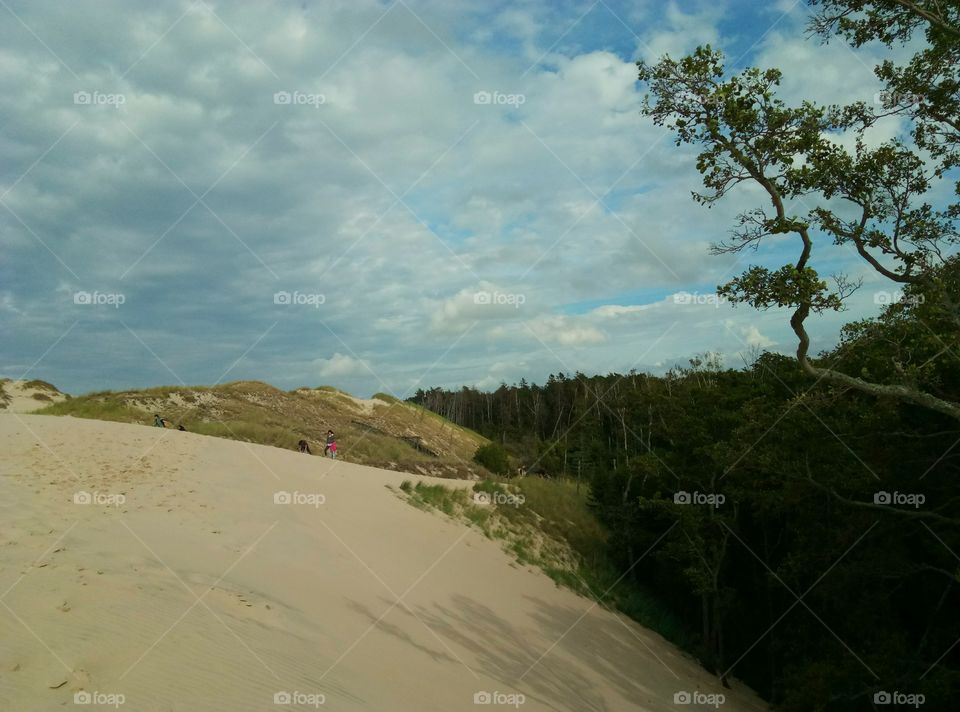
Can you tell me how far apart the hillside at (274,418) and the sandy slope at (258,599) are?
11.1 m

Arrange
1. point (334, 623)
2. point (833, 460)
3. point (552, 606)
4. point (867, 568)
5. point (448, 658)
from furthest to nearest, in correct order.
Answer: point (552, 606), point (833, 460), point (867, 568), point (448, 658), point (334, 623)

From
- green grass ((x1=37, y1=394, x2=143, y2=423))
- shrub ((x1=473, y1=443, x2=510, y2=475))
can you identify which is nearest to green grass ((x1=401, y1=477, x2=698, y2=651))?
shrub ((x1=473, y1=443, x2=510, y2=475))

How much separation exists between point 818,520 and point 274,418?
111 ft

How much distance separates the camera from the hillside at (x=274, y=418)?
3634 centimetres

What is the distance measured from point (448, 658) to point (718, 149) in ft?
32.9

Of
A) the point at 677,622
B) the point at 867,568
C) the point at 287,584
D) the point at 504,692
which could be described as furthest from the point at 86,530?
the point at 677,622

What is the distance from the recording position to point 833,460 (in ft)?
56.9

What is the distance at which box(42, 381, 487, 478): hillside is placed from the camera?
3634 centimetres

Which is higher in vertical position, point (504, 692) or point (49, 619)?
point (49, 619)

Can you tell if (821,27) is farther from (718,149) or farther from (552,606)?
(552,606)

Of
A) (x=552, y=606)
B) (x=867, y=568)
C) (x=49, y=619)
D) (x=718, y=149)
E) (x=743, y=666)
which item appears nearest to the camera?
(x=49, y=619)

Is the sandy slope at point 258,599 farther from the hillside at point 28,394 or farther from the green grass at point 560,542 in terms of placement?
the hillside at point 28,394

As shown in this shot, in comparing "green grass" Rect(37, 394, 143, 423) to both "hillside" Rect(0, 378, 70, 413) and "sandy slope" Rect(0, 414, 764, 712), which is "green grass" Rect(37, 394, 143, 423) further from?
A: "sandy slope" Rect(0, 414, 764, 712)

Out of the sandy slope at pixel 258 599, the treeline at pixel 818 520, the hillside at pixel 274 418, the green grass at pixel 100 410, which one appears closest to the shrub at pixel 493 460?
the hillside at pixel 274 418
